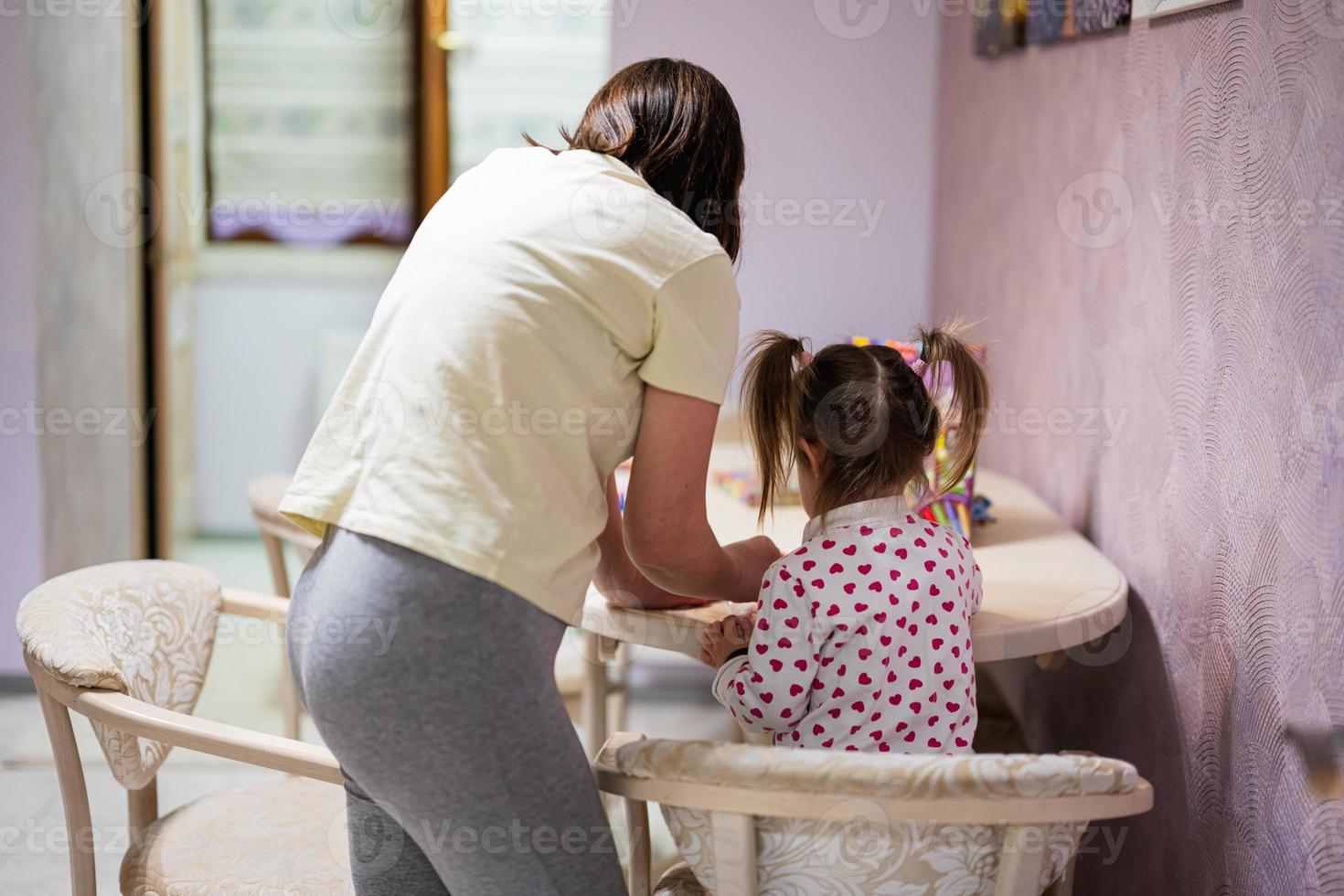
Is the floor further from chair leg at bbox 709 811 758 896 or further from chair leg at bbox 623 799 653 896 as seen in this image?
chair leg at bbox 709 811 758 896

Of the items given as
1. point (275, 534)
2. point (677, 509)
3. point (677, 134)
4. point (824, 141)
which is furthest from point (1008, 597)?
point (824, 141)

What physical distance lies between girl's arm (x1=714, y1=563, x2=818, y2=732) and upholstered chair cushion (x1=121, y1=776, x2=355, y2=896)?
538 mm

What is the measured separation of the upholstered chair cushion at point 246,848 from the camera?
1420mm

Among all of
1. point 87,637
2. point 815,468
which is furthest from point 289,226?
point 815,468

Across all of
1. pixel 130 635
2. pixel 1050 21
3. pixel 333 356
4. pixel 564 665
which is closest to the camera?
pixel 130 635

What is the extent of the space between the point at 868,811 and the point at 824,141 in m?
1.91

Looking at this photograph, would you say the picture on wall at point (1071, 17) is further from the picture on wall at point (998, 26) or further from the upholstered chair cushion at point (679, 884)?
the upholstered chair cushion at point (679, 884)

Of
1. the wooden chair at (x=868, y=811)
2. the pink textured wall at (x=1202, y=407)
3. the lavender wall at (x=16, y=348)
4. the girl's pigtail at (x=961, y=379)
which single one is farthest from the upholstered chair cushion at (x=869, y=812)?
the lavender wall at (x=16, y=348)

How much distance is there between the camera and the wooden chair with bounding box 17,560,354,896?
1.30 metres

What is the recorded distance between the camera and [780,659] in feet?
4.01

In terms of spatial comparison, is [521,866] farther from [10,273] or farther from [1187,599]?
[10,273]

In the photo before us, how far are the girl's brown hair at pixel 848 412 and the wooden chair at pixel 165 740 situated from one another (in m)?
0.57

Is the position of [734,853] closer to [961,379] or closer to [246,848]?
A: [961,379]

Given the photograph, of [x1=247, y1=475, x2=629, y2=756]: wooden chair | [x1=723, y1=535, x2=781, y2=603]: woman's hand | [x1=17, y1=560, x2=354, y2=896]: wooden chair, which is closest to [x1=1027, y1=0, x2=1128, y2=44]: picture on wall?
[x1=723, y1=535, x2=781, y2=603]: woman's hand
